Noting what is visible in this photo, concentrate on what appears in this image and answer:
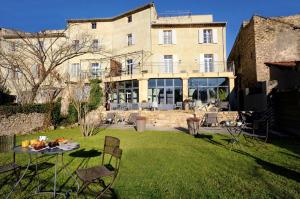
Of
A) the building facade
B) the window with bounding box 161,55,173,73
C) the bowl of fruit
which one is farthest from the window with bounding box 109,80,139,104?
the bowl of fruit

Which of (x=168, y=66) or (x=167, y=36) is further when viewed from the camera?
(x=167, y=36)

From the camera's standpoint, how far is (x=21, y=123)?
12875 mm

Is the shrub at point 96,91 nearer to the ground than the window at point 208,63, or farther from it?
nearer to the ground

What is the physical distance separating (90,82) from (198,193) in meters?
20.0

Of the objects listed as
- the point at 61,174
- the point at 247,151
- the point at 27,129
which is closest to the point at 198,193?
the point at 61,174

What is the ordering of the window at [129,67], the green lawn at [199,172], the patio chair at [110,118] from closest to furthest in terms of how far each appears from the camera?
the green lawn at [199,172]
the patio chair at [110,118]
the window at [129,67]

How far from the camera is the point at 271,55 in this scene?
1814 centimetres

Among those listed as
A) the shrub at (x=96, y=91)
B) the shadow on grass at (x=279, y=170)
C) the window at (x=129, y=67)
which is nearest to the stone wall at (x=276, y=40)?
the window at (x=129, y=67)

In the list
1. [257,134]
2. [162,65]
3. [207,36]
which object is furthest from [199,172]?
[207,36]

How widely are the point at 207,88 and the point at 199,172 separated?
1725 centimetres

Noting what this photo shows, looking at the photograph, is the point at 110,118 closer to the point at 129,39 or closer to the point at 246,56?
the point at 129,39

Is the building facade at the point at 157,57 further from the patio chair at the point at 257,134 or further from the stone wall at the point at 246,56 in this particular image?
the patio chair at the point at 257,134

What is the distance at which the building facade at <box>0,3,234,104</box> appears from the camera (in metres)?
21.7

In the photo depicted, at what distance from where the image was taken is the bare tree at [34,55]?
59.5ft
